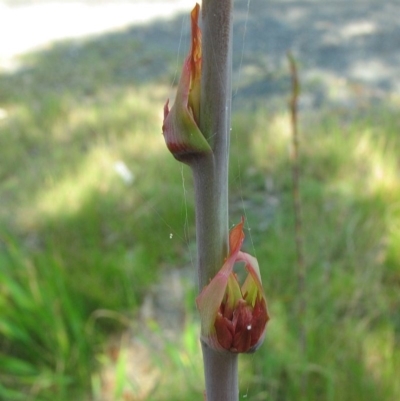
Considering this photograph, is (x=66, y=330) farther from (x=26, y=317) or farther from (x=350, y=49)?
(x=350, y=49)

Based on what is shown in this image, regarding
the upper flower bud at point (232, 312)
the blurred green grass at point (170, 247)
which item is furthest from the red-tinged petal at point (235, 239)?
the blurred green grass at point (170, 247)

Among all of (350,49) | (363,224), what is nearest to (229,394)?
(363,224)

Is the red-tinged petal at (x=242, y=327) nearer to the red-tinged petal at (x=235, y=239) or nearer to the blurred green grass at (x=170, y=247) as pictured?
the red-tinged petal at (x=235, y=239)

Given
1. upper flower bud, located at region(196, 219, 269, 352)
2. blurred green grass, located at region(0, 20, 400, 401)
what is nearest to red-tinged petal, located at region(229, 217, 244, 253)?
upper flower bud, located at region(196, 219, 269, 352)

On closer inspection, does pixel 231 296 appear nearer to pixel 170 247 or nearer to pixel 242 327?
pixel 242 327

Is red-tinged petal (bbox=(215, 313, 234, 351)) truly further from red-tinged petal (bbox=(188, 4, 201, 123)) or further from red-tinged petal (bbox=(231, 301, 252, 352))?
red-tinged petal (bbox=(188, 4, 201, 123))
